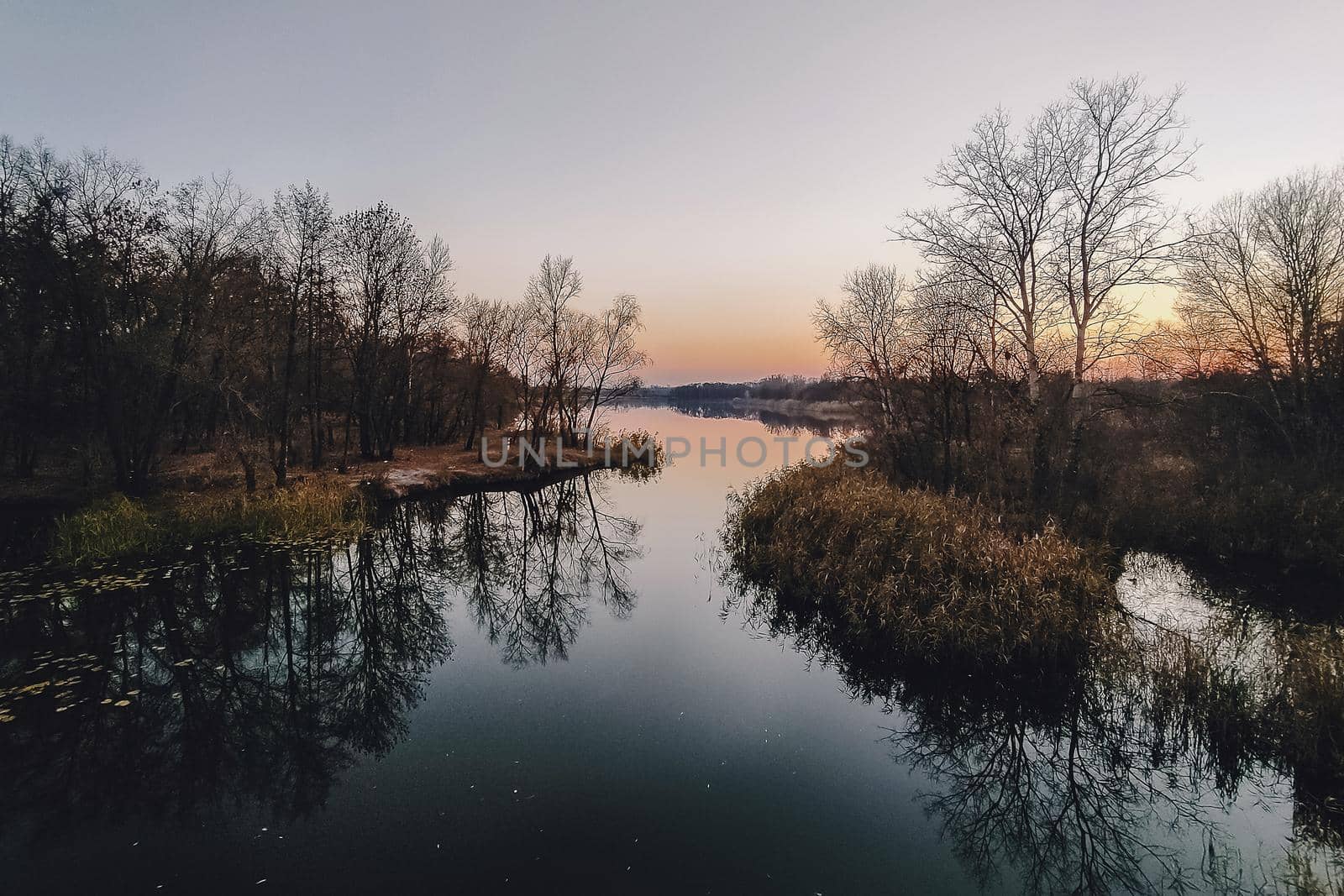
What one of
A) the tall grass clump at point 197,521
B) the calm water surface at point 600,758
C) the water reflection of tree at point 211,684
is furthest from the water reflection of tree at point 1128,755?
the tall grass clump at point 197,521

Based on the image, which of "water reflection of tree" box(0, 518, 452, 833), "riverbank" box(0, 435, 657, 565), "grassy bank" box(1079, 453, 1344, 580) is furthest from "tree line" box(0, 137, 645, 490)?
"grassy bank" box(1079, 453, 1344, 580)

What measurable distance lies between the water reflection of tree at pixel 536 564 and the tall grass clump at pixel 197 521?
3350 millimetres

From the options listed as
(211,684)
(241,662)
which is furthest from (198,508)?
(211,684)

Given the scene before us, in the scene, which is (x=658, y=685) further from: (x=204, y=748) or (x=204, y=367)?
(x=204, y=367)

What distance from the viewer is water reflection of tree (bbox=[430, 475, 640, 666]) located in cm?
1014

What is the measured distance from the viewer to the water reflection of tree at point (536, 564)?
1014 cm

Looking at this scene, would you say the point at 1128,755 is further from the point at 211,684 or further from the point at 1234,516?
the point at 211,684

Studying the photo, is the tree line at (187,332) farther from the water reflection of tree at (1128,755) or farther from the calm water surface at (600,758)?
the water reflection of tree at (1128,755)

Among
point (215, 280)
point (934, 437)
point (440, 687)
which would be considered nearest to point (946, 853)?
point (440, 687)

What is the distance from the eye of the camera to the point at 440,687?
7844 mm

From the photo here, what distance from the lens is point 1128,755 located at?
6.13 meters

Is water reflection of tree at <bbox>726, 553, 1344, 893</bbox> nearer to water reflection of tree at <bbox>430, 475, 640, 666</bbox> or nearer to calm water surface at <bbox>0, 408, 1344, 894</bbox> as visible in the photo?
calm water surface at <bbox>0, 408, 1344, 894</bbox>

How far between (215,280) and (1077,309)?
91.7 feet

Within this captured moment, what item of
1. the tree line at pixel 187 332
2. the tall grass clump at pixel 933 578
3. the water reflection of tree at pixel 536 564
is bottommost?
the water reflection of tree at pixel 536 564
